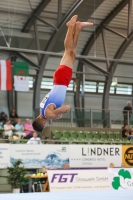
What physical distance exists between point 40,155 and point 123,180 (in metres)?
3.44

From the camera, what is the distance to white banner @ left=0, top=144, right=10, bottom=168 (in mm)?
15078

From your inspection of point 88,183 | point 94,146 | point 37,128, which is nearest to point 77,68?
point 94,146

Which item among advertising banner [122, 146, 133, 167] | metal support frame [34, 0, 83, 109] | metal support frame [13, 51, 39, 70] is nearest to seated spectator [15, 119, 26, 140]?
advertising banner [122, 146, 133, 167]

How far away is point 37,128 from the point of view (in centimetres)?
786

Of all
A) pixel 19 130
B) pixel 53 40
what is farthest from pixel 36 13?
pixel 19 130

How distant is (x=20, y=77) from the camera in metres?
20.4

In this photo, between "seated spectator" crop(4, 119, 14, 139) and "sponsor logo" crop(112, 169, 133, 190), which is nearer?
"sponsor logo" crop(112, 169, 133, 190)

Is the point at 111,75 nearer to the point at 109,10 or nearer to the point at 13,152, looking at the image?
the point at 109,10

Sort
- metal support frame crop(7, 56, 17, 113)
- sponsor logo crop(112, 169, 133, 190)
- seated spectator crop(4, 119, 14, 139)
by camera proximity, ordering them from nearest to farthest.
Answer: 1. sponsor logo crop(112, 169, 133, 190)
2. seated spectator crop(4, 119, 14, 139)
3. metal support frame crop(7, 56, 17, 113)

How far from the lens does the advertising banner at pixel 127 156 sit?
56.5ft

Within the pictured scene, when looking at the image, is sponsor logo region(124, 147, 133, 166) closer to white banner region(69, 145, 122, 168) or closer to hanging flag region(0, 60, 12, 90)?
white banner region(69, 145, 122, 168)

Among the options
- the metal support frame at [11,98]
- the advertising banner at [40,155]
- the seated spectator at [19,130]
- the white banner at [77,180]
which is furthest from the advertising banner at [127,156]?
the metal support frame at [11,98]

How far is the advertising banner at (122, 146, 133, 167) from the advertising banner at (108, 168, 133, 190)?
1.82m

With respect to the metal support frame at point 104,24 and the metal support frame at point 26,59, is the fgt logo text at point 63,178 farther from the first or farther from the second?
the metal support frame at point 104,24
